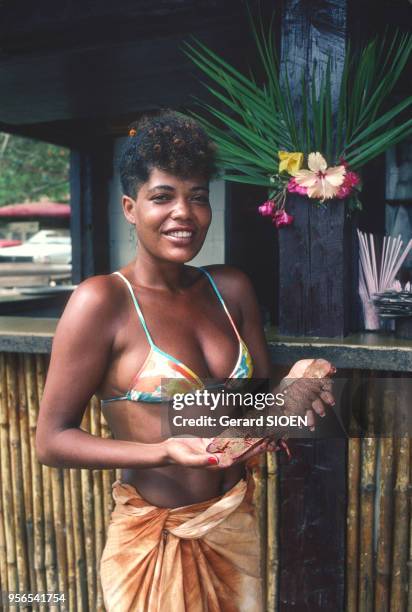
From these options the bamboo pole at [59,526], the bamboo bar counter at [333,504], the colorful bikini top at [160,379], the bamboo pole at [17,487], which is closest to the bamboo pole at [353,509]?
the bamboo bar counter at [333,504]

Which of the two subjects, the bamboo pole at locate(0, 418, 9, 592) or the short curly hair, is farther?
the bamboo pole at locate(0, 418, 9, 592)

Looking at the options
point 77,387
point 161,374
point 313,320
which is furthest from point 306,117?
point 77,387

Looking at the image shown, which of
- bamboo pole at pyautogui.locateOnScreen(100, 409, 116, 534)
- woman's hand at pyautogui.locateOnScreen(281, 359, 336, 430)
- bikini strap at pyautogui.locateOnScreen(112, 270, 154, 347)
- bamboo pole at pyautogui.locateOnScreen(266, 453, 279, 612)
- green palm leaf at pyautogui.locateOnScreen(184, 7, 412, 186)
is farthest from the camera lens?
bamboo pole at pyautogui.locateOnScreen(100, 409, 116, 534)

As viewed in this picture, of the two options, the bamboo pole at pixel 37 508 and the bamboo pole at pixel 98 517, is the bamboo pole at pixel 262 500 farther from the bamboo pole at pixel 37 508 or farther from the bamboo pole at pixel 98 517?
the bamboo pole at pixel 37 508

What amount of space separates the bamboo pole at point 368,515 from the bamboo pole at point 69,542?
1363mm

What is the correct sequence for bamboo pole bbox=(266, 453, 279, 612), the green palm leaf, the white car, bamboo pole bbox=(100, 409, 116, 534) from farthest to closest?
the white car < bamboo pole bbox=(100, 409, 116, 534) < bamboo pole bbox=(266, 453, 279, 612) < the green palm leaf

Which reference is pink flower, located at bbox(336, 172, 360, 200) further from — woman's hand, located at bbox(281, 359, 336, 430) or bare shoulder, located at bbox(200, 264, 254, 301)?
woman's hand, located at bbox(281, 359, 336, 430)

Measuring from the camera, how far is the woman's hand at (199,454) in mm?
1271

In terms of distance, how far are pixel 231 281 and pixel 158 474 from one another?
592 millimetres

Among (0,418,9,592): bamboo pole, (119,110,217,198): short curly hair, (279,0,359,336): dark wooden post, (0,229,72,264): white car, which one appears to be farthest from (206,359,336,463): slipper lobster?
(0,229,72,264): white car

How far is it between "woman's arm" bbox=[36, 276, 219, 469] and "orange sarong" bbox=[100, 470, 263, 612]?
29 centimetres

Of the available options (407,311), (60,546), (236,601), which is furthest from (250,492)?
(60,546)

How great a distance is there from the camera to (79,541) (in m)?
2.88

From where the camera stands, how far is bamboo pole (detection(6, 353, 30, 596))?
114 inches
